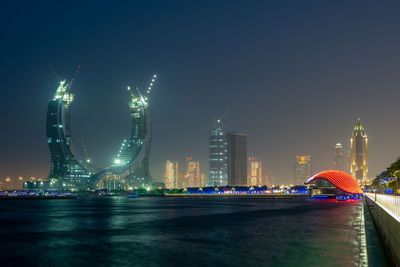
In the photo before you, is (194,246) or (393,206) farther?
(194,246)

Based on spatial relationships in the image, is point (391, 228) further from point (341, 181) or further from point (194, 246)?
point (341, 181)

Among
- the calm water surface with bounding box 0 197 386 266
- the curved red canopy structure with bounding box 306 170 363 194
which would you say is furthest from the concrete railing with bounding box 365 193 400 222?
the curved red canopy structure with bounding box 306 170 363 194

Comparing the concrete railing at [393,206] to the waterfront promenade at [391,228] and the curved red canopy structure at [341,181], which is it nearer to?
the waterfront promenade at [391,228]

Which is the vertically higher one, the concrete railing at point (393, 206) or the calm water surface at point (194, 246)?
the concrete railing at point (393, 206)

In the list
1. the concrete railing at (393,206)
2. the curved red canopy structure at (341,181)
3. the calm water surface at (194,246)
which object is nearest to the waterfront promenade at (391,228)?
the concrete railing at (393,206)

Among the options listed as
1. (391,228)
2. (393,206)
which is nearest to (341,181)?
(393,206)

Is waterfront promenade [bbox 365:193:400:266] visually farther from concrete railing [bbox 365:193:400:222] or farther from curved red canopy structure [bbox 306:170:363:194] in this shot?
curved red canopy structure [bbox 306:170:363:194]

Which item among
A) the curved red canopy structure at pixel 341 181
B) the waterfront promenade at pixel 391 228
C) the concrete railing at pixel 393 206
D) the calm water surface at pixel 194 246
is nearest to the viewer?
the waterfront promenade at pixel 391 228

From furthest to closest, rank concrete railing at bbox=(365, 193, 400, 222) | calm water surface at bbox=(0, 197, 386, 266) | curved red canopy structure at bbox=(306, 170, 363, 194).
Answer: curved red canopy structure at bbox=(306, 170, 363, 194)
calm water surface at bbox=(0, 197, 386, 266)
concrete railing at bbox=(365, 193, 400, 222)

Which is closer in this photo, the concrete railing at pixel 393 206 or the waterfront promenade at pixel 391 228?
the waterfront promenade at pixel 391 228

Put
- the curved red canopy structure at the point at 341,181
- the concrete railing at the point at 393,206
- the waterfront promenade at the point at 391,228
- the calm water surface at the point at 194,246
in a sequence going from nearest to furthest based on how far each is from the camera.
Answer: the waterfront promenade at the point at 391,228 < the concrete railing at the point at 393,206 < the calm water surface at the point at 194,246 < the curved red canopy structure at the point at 341,181

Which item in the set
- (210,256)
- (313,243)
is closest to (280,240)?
(313,243)

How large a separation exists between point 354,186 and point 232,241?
143998 mm

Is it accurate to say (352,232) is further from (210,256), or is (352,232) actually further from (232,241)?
(210,256)
